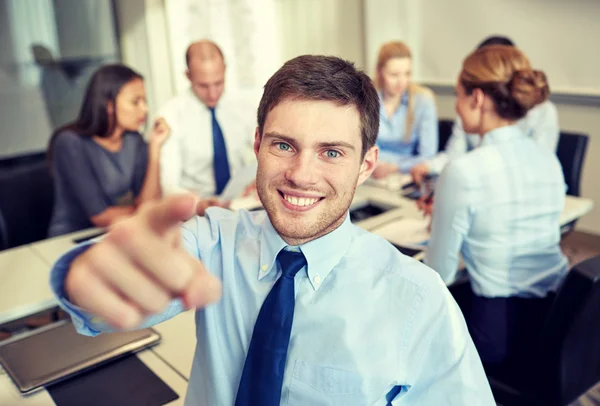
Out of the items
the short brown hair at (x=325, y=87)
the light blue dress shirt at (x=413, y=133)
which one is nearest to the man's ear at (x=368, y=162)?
the short brown hair at (x=325, y=87)

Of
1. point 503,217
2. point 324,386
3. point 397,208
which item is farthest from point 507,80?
point 324,386

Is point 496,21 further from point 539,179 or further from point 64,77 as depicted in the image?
point 64,77

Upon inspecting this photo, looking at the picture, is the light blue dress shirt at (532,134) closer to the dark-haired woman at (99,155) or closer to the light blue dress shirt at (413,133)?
the light blue dress shirt at (413,133)

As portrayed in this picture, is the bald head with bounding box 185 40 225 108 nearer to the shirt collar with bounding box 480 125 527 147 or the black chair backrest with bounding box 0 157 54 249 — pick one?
the black chair backrest with bounding box 0 157 54 249

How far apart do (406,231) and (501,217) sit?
16.3 inches

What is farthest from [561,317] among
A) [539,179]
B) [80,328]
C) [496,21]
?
[496,21]

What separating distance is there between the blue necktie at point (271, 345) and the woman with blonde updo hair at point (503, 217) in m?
0.81

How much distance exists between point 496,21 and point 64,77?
319cm

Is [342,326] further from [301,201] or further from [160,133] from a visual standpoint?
[160,133]

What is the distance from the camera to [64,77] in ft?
14.0

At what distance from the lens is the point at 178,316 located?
162 centimetres

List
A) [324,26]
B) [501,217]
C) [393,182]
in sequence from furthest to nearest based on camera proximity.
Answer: [324,26]
[393,182]
[501,217]

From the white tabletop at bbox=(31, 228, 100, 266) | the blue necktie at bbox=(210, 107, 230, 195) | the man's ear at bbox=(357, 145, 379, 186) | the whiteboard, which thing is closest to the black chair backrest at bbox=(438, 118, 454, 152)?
the whiteboard

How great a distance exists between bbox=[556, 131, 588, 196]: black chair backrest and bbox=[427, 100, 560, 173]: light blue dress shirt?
7 centimetres
